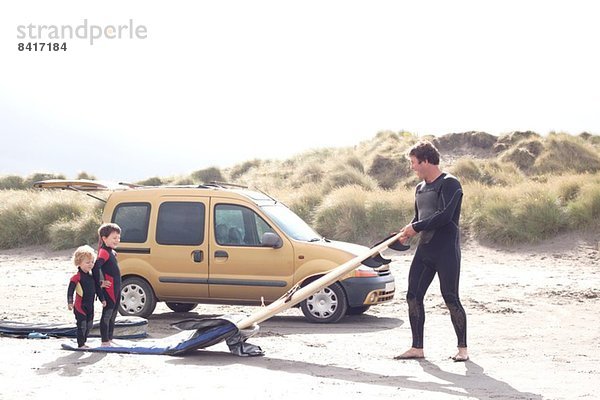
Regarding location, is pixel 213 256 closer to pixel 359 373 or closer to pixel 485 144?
pixel 359 373

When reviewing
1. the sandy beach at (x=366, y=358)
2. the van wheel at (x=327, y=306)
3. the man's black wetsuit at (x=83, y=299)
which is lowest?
the sandy beach at (x=366, y=358)

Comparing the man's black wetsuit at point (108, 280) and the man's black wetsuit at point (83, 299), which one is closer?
the man's black wetsuit at point (83, 299)

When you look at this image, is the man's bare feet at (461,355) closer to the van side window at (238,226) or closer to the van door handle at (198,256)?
the van side window at (238,226)

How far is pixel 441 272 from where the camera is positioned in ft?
33.5

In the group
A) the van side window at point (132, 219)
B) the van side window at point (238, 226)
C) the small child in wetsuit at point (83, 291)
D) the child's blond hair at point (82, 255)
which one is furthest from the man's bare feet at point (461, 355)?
the van side window at point (132, 219)

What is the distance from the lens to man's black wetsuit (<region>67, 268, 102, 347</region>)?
10734 mm

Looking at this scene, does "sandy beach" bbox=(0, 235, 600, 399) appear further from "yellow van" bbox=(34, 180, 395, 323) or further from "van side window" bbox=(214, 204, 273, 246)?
"van side window" bbox=(214, 204, 273, 246)

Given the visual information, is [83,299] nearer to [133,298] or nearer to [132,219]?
[133,298]

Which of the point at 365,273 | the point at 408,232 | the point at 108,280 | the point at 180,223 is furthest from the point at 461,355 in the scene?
the point at 180,223

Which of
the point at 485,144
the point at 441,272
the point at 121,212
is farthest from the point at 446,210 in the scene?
the point at 485,144

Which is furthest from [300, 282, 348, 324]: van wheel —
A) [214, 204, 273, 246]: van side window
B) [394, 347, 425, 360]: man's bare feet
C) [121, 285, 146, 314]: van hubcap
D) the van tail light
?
[394, 347, 425, 360]: man's bare feet

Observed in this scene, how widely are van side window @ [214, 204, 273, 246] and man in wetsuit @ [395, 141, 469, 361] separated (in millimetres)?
4057

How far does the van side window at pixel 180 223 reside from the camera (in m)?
14.4

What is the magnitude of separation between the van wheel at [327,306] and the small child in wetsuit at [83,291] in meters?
3.70
